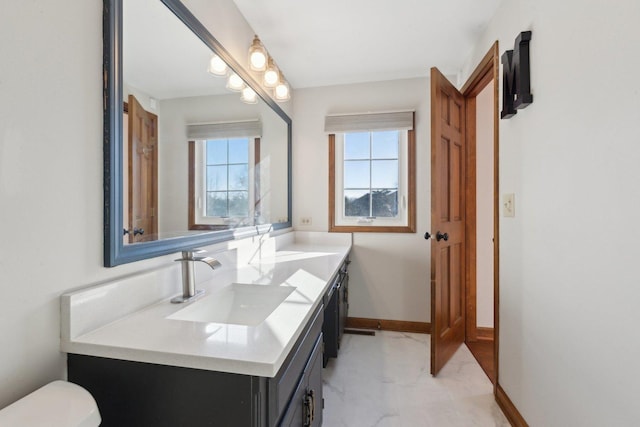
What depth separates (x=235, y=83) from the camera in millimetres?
1659

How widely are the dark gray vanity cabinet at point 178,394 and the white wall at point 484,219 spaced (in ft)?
7.28

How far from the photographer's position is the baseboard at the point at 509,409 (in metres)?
1.43

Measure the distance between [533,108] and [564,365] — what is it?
1101mm

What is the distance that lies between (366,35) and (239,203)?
144cm

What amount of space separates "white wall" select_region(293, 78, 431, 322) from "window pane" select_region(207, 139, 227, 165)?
1.16 m

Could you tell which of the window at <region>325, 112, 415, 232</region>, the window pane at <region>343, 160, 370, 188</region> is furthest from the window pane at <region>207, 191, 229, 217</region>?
the window pane at <region>343, 160, 370, 188</region>

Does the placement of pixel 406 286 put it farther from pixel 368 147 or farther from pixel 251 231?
pixel 251 231

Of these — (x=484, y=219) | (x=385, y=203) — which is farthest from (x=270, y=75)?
(x=484, y=219)

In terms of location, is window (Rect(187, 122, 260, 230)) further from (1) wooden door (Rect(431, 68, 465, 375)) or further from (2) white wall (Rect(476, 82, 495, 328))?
(2) white wall (Rect(476, 82, 495, 328))

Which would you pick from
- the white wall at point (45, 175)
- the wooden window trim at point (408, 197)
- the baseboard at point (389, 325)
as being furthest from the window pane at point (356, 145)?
the white wall at point (45, 175)

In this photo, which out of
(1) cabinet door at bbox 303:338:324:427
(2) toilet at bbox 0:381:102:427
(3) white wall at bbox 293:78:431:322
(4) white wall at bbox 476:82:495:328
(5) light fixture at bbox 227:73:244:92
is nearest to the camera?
(2) toilet at bbox 0:381:102:427

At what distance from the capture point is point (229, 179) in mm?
1687

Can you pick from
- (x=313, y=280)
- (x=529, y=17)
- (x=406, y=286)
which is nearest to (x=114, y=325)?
(x=313, y=280)

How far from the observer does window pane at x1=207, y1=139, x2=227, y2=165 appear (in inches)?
58.9
